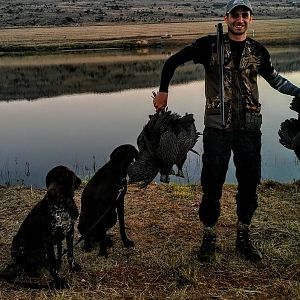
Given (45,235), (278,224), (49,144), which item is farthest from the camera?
(49,144)

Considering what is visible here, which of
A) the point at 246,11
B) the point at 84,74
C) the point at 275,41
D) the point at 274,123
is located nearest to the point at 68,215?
the point at 246,11

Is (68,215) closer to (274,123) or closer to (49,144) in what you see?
(49,144)

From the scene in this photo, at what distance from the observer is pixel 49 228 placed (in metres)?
5.47

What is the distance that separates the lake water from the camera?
13.3m

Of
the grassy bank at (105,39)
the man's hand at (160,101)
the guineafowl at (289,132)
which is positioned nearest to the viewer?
the man's hand at (160,101)

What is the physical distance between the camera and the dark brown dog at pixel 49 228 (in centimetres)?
544

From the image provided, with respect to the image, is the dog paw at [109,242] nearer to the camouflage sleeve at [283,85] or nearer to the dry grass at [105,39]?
the camouflage sleeve at [283,85]

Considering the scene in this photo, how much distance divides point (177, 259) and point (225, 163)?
1104 millimetres

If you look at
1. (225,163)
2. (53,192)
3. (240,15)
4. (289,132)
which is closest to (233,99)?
(225,163)

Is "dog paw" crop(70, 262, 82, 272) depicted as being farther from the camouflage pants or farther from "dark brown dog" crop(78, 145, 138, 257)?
the camouflage pants

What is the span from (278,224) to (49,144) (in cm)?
972

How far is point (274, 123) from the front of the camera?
16234 mm

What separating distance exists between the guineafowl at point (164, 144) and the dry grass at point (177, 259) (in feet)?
3.00

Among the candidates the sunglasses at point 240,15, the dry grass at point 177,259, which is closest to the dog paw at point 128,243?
the dry grass at point 177,259
